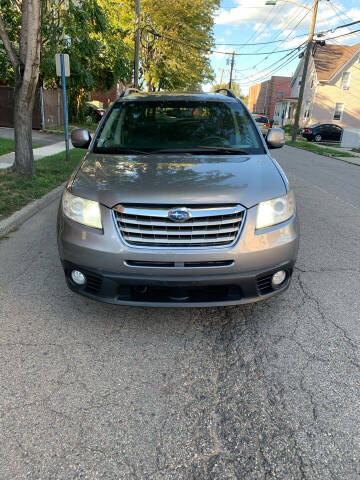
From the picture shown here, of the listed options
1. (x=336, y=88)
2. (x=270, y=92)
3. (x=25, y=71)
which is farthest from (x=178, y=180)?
(x=270, y=92)

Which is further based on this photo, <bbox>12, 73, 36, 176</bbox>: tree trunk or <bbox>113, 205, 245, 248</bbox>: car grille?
<bbox>12, 73, 36, 176</bbox>: tree trunk

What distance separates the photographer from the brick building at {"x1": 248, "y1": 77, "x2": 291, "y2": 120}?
6309 centimetres

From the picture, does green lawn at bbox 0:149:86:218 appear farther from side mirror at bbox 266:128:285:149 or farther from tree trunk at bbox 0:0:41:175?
side mirror at bbox 266:128:285:149

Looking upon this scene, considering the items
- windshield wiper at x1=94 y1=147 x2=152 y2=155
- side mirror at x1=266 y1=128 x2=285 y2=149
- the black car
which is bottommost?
the black car

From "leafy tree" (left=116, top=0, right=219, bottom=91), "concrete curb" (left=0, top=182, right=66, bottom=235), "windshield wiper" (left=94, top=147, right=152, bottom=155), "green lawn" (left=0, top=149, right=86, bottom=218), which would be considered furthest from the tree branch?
"leafy tree" (left=116, top=0, right=219, bottom=91)

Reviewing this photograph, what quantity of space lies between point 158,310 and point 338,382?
1520 mm

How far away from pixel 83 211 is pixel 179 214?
757 mm

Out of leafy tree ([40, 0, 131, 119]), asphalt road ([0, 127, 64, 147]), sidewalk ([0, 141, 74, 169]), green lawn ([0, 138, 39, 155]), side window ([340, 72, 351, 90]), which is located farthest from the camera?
side window ([340, 72, 351, 90])

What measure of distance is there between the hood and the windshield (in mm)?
330

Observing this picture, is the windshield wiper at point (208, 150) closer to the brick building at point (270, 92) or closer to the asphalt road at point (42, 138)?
the asphalt road at point (42, 138)

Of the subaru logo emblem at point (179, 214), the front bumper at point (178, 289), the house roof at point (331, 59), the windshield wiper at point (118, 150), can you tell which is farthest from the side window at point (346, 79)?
the subaru logo emblem at point (179, 214)

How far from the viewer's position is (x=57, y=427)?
213 centimetres

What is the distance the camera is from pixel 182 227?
2674mm

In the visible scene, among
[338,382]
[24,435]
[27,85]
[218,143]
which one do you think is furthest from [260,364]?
[27,85]
